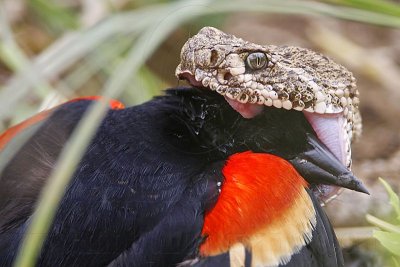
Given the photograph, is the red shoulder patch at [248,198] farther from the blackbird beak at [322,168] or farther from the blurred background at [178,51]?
the blurred background at [178,51]

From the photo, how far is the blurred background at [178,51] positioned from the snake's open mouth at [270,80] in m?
0.10

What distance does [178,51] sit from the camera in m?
1.87

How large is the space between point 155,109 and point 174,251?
0.34 m

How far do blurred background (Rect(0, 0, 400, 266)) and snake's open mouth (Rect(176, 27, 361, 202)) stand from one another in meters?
0.10

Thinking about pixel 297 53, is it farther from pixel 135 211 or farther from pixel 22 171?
pixel 22 171

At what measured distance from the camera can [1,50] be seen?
2.76 metres

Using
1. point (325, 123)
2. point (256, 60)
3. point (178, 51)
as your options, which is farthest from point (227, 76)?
point (178, 51)

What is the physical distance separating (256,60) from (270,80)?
42mm

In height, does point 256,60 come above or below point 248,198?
above

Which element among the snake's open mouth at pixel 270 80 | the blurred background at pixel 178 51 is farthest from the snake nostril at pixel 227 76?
the blurred background at pixel 178 51

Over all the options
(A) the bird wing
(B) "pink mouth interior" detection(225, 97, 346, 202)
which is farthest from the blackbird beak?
(A) the bird wing

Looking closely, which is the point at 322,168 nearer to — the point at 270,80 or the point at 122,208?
the point at 270,80

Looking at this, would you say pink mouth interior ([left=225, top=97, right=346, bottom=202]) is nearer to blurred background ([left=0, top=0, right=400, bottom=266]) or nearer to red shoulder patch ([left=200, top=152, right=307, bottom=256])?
red shoulder patch ([left=200, top=152, right=307, bottom=256])

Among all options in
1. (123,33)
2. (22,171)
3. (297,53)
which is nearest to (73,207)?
(22,171)
